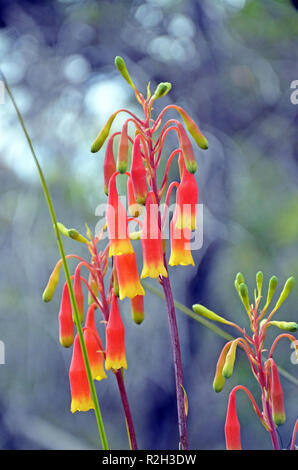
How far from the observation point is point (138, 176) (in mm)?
320

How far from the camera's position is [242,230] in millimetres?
1460

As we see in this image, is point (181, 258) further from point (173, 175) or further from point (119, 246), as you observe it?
point (173, 175)

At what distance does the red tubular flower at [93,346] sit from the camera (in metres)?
0.38

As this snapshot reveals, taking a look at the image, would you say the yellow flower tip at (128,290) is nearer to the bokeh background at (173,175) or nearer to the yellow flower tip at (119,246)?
the yellow flower tip at (119,246)

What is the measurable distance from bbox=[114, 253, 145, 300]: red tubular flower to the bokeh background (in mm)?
1028

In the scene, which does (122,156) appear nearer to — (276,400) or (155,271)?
(155,271)

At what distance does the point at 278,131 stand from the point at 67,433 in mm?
1057

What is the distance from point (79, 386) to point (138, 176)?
16 cm

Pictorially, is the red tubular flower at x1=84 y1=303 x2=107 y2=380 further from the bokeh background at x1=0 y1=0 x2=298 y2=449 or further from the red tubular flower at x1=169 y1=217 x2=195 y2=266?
the bokeh background at x1=0 y1=0 x2=298 y2=449

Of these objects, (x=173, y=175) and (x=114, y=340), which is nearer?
(x=114, y=340)

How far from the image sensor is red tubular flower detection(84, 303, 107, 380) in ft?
1.25

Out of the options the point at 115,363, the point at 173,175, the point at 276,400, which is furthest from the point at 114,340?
the point at 173,175

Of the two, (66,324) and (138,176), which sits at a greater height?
(138,176)
